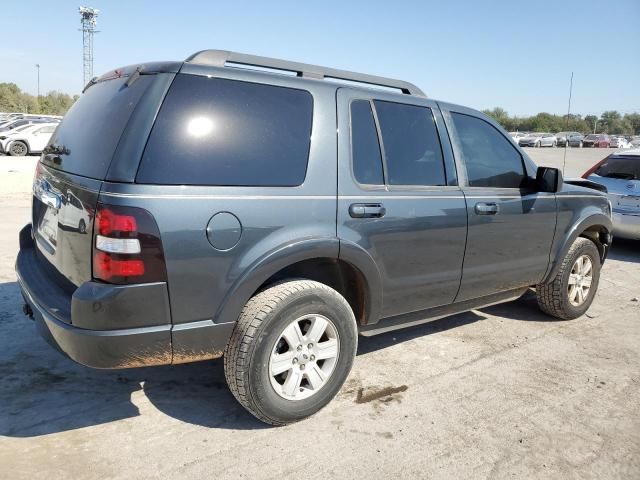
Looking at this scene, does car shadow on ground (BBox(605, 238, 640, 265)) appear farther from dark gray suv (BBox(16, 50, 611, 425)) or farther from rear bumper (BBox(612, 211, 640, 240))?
dark gray suv (BBox(16, 50, 611, 425))

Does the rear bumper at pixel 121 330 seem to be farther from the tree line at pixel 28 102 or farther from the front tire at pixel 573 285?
the tree line at pixel 28 102

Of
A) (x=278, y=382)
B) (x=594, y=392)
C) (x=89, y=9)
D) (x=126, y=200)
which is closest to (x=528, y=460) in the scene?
(x=594, y=392)

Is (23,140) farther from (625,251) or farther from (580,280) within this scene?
(580,280)

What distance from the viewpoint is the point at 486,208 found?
3.85 meters

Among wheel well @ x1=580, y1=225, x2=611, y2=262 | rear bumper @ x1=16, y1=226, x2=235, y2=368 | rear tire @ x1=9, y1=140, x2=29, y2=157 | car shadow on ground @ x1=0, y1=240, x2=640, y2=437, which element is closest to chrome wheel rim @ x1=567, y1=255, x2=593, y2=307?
wheel well @ x1=580, y1=225, x2=611, y2=262

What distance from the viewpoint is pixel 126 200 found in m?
2.39

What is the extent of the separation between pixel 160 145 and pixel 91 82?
4.32 ft

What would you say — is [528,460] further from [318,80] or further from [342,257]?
[318,80]

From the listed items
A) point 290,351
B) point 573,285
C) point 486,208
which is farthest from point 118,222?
point 573,285

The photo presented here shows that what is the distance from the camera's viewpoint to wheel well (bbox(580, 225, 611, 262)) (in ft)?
16.6

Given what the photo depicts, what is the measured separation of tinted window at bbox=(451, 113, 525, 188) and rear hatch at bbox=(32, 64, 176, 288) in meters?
2.20

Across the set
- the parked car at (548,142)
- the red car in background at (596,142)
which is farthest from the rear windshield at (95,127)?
the red car in background at (596,142)

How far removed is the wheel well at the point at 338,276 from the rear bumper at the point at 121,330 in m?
0.57

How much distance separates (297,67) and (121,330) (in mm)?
1807
